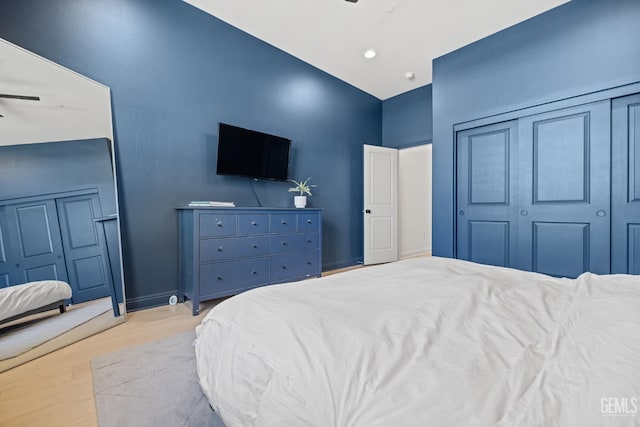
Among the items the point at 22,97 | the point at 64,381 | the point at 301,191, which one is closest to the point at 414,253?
the point at 301,191

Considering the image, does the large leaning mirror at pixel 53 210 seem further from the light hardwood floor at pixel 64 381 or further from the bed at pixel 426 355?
the bed at pixel 426 355

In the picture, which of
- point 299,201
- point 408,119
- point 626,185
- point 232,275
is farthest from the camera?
point 408,119

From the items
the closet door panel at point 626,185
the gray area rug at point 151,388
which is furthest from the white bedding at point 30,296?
the closet door panel at point 626,185

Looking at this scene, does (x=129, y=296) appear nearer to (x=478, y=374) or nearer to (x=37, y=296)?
(x=37, y=296)

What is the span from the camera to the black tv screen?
3020 millimetres

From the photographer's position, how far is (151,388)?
147 centimetres

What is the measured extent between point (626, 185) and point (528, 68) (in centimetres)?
154

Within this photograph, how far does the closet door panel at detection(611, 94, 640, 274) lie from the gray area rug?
359 centimetres

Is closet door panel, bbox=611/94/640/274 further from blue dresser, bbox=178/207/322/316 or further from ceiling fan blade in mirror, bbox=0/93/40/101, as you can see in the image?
ceiling fan blade in mirror, bbox=0/93/40/101

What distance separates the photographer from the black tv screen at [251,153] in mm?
3020

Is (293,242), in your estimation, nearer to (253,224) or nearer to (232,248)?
(253,224)

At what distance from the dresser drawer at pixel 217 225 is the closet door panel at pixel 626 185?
3657 millimetres

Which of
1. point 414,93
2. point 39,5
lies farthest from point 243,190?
point 414,93

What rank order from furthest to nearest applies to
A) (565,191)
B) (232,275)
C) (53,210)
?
(565,191), (232,275), (53,210)
